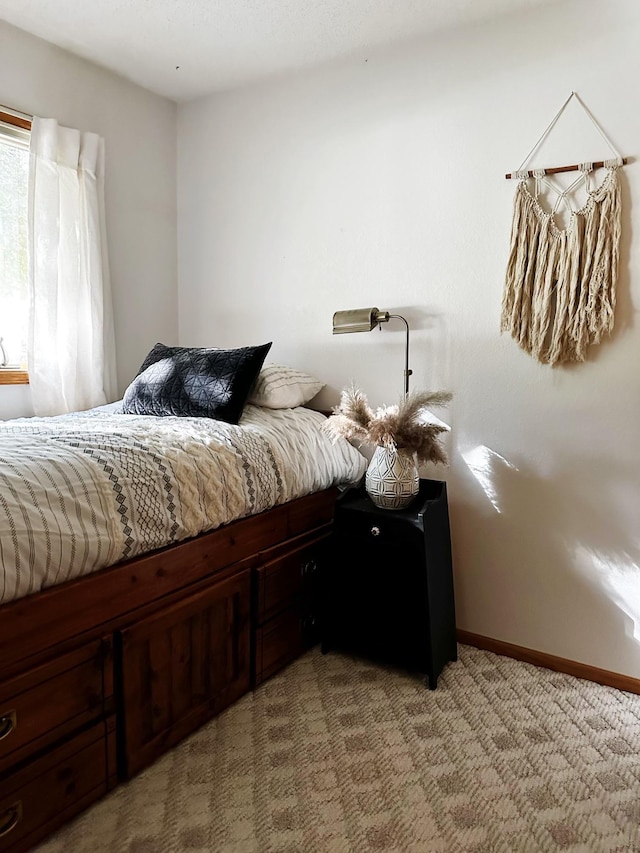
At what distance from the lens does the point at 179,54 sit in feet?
8.30

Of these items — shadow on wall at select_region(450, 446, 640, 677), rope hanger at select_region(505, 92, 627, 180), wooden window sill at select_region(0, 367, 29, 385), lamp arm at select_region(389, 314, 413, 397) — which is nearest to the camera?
rope hanger at select_region(505, 92, 627, 180)

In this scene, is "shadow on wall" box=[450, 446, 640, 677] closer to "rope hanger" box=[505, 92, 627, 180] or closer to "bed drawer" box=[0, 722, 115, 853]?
"rope hanger" box=[505, 92, 627, 180]

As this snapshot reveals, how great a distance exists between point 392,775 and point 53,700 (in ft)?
2.93

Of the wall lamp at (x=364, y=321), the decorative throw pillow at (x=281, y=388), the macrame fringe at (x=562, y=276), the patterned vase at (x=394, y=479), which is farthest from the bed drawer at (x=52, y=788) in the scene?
the macrame fringe at (x=562, y=276)

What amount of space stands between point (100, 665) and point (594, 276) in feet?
6.23

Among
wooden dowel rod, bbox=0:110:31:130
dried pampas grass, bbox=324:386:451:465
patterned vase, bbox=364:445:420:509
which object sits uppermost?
wooden dowel rod, bbox=0:110:31:130

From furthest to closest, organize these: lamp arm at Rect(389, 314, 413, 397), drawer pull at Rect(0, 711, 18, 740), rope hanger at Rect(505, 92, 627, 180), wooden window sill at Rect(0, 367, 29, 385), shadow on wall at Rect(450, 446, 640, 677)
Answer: wooden window sill at Rect(0, 367, 29, 385)
lamp arm at Rect(389, 314, 413, 397)
shadow on wall at Rect(450, 446, 640, 677)
rope hanger at Rect(505, 92, 627, 180)
drawer pull at Rect(0, 711, 18, 740)

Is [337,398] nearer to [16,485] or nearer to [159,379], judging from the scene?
[159,379]

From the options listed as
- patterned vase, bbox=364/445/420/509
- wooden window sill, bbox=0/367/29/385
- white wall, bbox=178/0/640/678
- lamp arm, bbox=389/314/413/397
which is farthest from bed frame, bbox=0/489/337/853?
wooden window sill, bbox=0/367/29/385

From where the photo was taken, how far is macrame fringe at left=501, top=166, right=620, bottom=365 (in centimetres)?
201

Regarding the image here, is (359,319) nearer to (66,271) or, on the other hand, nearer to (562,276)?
(562,276)

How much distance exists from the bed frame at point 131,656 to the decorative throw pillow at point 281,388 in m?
0.46

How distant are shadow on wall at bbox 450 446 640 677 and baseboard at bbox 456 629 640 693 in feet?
0.08

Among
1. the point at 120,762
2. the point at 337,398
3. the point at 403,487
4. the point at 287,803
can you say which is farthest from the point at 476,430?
the point at 120,762
